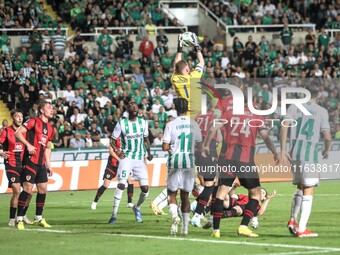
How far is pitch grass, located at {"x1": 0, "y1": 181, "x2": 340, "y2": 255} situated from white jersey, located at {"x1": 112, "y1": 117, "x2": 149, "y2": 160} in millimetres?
1349

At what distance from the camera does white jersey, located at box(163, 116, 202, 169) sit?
15789 millimetres

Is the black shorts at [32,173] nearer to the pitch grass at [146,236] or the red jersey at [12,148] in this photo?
the pitch grass at [146,236]

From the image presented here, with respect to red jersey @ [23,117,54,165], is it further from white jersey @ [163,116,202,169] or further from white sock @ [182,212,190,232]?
white sock @ [182,212,190,232]

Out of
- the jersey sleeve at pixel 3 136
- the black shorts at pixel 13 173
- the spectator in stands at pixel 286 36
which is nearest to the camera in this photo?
the black shorts at pixel 13 173

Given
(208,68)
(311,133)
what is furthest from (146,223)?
(208,68)

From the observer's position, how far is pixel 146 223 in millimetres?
18391

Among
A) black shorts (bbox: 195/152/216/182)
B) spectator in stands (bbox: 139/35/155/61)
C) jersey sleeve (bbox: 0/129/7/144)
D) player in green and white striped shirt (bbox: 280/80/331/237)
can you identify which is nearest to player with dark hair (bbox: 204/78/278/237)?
player in green and white striped shirt (bbox: 280/80/331/237)

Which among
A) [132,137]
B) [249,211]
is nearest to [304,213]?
[249,211]

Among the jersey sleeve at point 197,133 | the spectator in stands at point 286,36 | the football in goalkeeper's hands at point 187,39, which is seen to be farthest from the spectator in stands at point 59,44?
the jersey sleeve at point 197,133

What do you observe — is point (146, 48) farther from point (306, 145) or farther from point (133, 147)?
point (306, 145)

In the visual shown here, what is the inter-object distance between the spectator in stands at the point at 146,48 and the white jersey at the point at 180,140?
2054 cm

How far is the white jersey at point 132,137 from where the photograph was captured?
60.5 ft

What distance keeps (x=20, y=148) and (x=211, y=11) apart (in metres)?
23.3

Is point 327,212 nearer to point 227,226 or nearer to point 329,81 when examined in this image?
point 227,226
